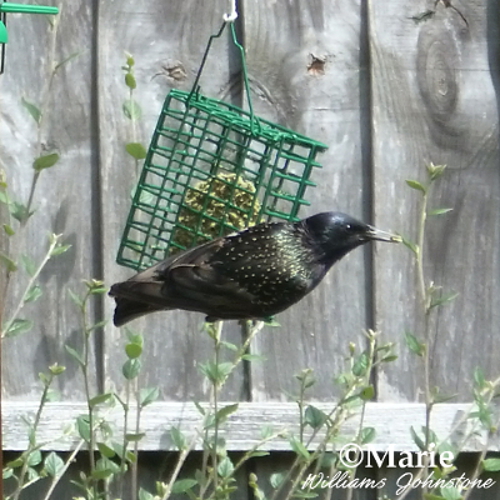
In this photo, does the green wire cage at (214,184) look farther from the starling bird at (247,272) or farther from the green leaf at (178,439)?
the green leaf at (178,439)

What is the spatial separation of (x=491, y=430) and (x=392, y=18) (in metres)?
0.86

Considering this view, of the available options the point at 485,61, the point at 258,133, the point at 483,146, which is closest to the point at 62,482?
the point at 258,133

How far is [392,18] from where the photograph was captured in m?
2.05

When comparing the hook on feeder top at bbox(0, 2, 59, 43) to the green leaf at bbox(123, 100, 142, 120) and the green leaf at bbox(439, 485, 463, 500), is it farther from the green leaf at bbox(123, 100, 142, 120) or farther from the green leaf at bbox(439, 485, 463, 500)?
the green leaf at bbox(439, 485, 463, 500)

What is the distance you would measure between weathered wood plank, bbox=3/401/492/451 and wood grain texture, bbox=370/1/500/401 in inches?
2.3

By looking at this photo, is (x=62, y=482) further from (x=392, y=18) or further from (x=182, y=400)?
(x=392, y=18)

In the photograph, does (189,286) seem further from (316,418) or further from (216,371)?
(316,418)

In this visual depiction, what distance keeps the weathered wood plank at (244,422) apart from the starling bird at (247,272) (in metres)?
0.36

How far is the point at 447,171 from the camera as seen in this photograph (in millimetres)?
2066

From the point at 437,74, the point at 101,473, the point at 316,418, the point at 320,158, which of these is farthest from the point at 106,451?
the point at 437,74

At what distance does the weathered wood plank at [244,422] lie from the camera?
1946mm

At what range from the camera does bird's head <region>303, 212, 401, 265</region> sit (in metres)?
1.66

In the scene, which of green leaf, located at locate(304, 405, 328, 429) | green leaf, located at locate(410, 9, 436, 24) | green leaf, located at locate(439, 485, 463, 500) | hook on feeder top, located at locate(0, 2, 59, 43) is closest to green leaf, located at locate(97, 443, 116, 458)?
green leaf, located at locate(304, 405, 328, 429)

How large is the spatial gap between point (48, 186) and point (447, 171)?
0.81m
